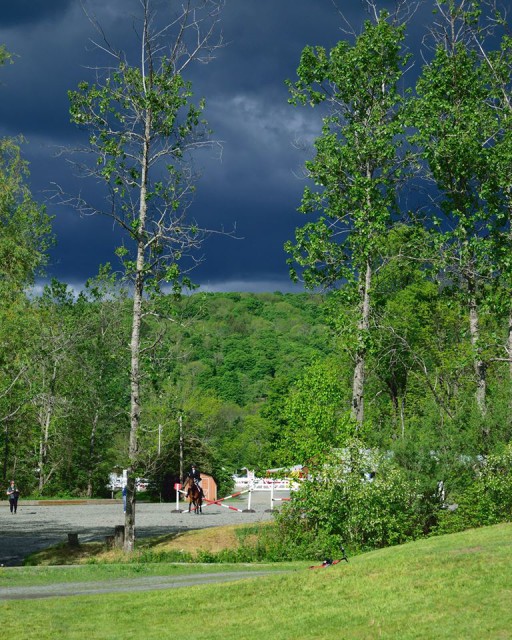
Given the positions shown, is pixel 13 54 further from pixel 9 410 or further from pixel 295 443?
pixel 295 443

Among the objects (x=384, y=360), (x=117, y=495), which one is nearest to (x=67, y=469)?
(x=117, y=495)

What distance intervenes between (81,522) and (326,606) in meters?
26.0

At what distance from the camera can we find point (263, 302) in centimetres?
19912

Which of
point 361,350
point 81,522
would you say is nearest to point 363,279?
point 361,350

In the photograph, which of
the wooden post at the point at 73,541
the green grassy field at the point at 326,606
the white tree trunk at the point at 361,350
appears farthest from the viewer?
the white tree trunk at the point at 361,350

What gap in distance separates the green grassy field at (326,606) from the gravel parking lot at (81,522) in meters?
11.7

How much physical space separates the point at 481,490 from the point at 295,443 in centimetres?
1068

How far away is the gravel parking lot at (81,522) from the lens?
2841cm

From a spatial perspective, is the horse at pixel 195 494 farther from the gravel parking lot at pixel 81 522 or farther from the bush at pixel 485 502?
the bush at pixel 485 502

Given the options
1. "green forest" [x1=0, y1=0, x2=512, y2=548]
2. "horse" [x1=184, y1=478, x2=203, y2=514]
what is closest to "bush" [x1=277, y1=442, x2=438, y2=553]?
"green forest" [x1=0, y1=0, x2=512, y2=548]

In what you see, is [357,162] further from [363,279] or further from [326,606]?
[326,606]

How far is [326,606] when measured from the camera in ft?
39.8

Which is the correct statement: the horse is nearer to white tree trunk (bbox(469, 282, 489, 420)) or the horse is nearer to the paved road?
white tree trunk (bbox(469, 282, 489, 420))

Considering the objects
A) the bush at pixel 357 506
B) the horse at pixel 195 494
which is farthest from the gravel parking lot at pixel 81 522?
the bush at pixel 357 506
